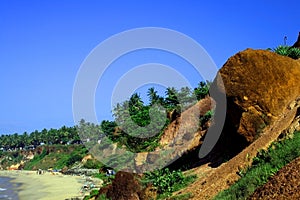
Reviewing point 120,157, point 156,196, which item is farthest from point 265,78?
point 120,157

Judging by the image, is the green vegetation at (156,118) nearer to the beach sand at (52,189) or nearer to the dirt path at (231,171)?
the beach sand at (52,189)

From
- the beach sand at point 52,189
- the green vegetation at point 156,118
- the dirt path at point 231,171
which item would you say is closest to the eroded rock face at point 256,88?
the dirt path at point 231,171

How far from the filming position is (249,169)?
1352cm

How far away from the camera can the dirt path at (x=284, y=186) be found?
8.84m

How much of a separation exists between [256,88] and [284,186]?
30.7 feet

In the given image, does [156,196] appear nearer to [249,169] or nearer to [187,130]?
[249,169]

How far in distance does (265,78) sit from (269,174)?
25.8 feet

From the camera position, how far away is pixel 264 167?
12.3 metres

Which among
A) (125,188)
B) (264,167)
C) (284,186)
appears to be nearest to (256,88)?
(264,167)

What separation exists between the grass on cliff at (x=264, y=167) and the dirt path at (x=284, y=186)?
1114mm

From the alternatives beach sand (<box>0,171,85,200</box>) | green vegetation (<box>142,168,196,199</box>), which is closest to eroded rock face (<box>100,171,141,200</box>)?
green vegetation (<box>142,168,196,199</box>)

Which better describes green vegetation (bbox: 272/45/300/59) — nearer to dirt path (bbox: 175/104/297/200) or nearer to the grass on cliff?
dirt path (bbox: 175/104/297/200)

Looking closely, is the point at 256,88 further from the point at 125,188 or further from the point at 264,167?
the point at 125,188

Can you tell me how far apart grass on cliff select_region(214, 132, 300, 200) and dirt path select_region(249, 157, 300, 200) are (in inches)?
43.9
